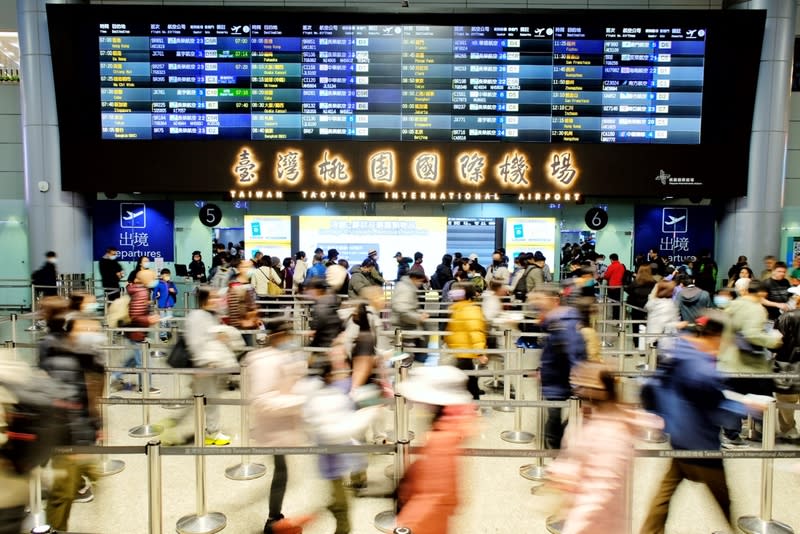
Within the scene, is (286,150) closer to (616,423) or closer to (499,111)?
(499,111)

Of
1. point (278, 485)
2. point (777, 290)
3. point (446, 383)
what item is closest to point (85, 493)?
point (278, 485)

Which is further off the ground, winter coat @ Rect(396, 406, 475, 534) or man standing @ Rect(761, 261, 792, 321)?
man standing @ Rect(761, 261, 792, 321)

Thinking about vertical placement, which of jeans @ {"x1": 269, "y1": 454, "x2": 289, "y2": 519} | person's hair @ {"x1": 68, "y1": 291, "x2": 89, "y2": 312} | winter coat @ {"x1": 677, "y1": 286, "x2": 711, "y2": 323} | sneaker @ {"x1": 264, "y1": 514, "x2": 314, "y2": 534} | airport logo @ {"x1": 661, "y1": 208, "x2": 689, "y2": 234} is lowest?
sneaker @ {"x1": 264, "y1": 514, "x2": 314, "y2": 534}

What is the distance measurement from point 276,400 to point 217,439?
266cm

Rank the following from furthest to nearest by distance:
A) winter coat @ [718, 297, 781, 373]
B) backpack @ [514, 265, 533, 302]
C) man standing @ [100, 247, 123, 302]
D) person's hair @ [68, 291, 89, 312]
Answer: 1. man standing @ [100, 247, 123, 302]
2. backpack @ [514, 265, 533, 302]
3. winter coat @ [718, 297, 781, 373]
4. person's hair @ [68, 291, 89, 312]

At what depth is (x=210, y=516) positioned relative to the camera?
15.4ft

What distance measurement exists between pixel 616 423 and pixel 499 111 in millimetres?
11424

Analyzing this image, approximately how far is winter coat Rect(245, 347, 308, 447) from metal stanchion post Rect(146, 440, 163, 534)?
26.9 inches

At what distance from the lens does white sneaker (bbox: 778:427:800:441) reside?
6558 millimetres

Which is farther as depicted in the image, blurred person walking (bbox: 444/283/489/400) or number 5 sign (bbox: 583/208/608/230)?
number 5 sign (bbox: 583/208/608/230)

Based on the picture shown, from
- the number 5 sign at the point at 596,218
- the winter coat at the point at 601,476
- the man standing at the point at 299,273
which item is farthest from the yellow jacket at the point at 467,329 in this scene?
the number 5 sign at the point at 596,218

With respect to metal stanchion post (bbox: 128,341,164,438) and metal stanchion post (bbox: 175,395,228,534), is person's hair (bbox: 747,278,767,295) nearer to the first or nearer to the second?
metal stanchion post (bbox: 175,395,228,534)

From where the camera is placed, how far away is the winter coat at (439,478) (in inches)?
121

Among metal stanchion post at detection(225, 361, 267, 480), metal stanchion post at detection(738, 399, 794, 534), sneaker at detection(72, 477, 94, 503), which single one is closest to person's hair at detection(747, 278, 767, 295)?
metal stanchion post at detection(738, 399, 794, 534)
